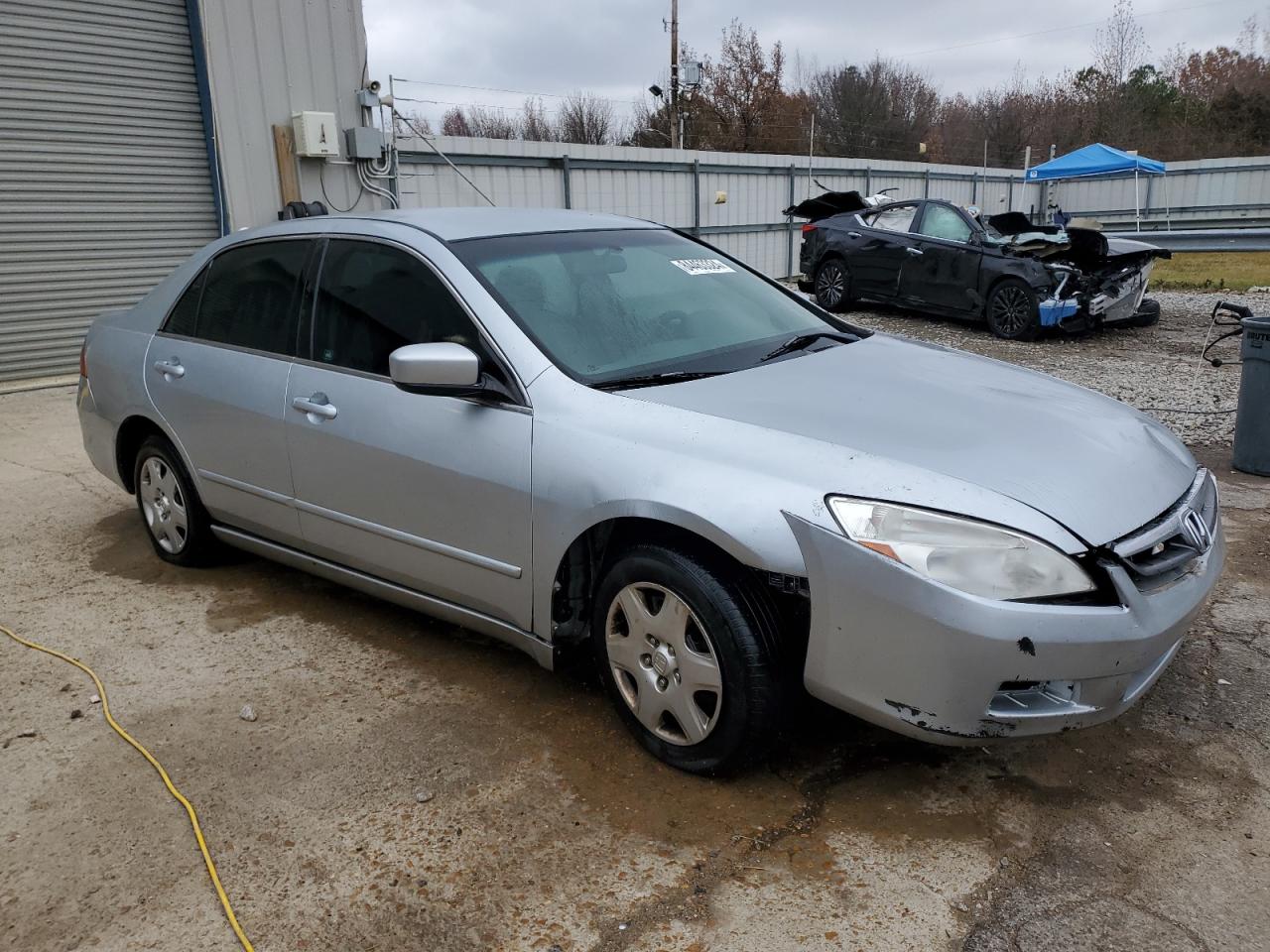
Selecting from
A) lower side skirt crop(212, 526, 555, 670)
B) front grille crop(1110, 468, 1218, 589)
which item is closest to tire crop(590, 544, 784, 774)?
lower side skirt crop(212, 526, 555, 670)

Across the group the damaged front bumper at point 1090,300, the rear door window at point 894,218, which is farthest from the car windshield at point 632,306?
the rear door window at point 894,218

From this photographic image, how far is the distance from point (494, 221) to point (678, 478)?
1565mm

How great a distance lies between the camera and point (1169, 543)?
8.73 ft

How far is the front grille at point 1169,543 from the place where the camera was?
248 centimetres

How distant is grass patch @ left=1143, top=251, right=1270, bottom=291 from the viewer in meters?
16.0

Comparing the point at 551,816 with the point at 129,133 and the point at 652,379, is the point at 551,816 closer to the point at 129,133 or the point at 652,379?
the point at 652,379

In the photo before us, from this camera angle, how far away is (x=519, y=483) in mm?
2986

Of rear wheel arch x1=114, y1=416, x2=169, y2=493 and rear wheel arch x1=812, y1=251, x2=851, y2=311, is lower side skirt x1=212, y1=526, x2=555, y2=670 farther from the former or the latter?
rear wheel arch x1=812, y1=251, x2=851, y2=311

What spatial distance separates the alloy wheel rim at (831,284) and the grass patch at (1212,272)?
3.96m

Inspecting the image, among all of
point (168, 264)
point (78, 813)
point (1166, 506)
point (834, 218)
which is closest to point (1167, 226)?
point (834, 218)

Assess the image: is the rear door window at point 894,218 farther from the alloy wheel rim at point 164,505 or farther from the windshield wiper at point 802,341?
the alloy wheel rim at point 164,505

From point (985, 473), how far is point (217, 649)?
114 inches

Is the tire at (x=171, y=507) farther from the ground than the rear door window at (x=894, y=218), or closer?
closer

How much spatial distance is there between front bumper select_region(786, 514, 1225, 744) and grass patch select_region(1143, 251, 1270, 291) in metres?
12.2
